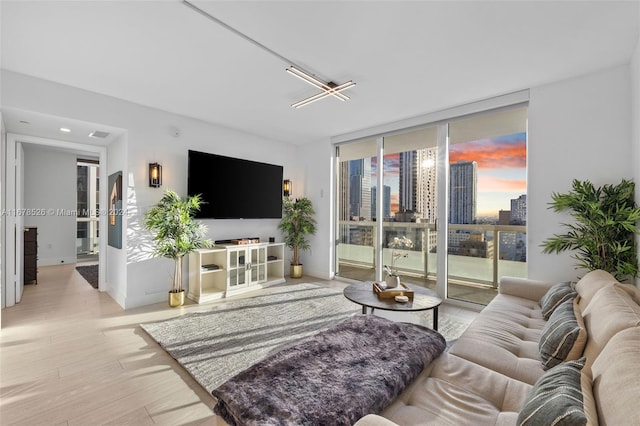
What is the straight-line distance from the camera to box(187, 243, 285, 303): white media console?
3.95m

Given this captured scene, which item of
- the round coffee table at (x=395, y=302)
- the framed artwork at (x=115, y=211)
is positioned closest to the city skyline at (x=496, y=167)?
the round coffee table at (x=395, y=302)

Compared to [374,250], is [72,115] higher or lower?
higher

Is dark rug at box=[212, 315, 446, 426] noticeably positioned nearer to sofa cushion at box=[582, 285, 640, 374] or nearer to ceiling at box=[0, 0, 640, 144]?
sofa cushion at box=[582, 285, 640, 374]

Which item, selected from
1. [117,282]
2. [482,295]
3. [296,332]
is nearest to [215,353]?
[296,332]

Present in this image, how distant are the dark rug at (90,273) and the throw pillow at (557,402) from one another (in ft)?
18.3

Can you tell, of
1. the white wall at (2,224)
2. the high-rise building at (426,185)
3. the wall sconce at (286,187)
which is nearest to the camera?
the white wall at (2,224)

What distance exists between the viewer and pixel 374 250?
15.8 ft

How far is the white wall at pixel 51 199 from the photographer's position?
19.1 ft

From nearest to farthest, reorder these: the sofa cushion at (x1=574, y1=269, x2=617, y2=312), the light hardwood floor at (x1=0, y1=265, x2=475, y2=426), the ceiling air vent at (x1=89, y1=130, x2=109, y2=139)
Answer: the light hardwood floor at (x1=0, y1=265, x2=475, y2=426) < the sofa cushion at (x1=574, y1=269, x2=617, y2=312) < the ceiling air vent at (x1=89, y1=130, x2=109, y2=139)

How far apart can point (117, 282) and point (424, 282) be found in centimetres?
436

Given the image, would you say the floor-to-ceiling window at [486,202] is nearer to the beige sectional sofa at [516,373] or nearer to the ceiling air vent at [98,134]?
the beige sectional sofa at [516,373]

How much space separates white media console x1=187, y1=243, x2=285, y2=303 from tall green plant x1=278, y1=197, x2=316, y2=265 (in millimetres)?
611

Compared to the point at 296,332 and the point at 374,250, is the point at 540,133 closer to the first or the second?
the point at 374,250

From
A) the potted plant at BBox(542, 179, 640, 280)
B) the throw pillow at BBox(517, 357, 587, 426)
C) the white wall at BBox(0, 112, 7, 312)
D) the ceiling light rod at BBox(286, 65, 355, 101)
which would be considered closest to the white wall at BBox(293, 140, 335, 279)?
the ceiling light rod at BBox(286, 65, 355, 101)
